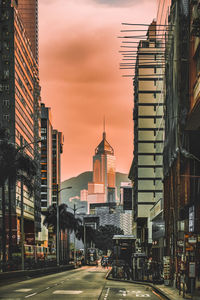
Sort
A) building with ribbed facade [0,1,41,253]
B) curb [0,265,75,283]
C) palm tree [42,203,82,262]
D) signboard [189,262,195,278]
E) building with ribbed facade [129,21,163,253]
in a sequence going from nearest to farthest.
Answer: signboard [189,262,195,278] → curb [0,265,75,283] → building with ribbed facade [129,21,163,253] → building with ribbed facade [0,1,41,253] → palm tree [42,203,82,262]

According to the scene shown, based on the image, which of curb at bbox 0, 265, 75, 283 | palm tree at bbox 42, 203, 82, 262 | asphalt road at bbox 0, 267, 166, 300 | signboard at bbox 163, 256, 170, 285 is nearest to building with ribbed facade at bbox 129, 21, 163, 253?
palm tree at bbox 42, 203, 82, 262

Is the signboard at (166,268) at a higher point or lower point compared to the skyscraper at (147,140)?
lower

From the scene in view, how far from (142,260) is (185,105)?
13.6 metres

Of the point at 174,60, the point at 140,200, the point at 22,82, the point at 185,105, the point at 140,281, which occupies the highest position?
the point at 22,82

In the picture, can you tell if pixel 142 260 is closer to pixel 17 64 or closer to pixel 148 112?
pixel 148 112

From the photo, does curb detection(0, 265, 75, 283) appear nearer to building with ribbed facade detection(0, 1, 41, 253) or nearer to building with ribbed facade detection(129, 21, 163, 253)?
building with ribbed facade detection(129, 21, 163, 253)

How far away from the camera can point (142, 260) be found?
162 feet

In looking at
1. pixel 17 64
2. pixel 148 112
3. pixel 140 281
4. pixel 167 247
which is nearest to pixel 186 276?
pixel 140 281

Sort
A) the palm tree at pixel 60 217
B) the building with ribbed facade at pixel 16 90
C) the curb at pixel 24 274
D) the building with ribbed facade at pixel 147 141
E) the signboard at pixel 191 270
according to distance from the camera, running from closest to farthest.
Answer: the signboard at pixel 191 270 < the curb at pixel 24 274 < the building with ribbed facade at pixel 147 141 < the building with ribbed facade at pixel 16 90 < the palm tree at pixel 60 217

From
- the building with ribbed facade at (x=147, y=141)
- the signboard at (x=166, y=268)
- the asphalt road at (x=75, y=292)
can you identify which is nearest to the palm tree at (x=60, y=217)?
the building with ribbed facade at (x=147, y=141)

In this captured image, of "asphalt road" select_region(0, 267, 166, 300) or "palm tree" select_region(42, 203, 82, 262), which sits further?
"palm tree" select_region(42, 203, 82, 262)

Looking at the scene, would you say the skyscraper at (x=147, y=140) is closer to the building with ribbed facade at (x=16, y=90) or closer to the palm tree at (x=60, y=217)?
the building with ribbed facade at (x=16, y=90)

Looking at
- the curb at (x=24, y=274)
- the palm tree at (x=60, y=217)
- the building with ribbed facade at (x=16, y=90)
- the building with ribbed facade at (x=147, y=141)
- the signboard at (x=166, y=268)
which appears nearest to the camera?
the signboard at (x=166, y=268)

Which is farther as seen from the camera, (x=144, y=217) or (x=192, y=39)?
(x=144, y=217)
